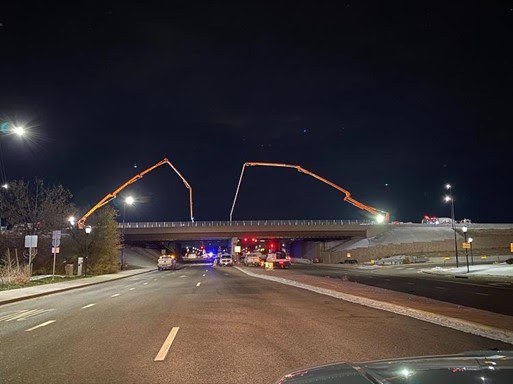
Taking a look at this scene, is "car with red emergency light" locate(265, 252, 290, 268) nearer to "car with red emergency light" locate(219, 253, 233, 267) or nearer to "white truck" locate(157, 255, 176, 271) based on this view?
"white truck" locate(157, 255, 176, 271)

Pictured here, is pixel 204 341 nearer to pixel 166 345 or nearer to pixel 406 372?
pixel 166 345

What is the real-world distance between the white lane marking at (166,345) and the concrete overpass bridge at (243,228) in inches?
3019

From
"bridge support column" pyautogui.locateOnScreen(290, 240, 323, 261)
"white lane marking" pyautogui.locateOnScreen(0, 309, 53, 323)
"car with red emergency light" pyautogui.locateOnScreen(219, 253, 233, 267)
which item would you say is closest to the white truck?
"car with red emergency light" pyautogui.locateOnScreen(219, 253, 233, 267)

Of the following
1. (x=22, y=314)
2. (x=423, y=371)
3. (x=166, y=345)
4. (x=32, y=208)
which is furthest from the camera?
(x=32, y=208)

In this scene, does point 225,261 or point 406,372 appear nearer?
point 406,372

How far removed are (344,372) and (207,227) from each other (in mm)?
84884

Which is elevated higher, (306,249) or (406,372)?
(306,249)

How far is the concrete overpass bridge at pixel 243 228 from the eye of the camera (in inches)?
3423

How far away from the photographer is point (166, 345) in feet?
31.3

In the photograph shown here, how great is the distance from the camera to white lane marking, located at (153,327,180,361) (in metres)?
8.43

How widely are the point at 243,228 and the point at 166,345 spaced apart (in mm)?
79179

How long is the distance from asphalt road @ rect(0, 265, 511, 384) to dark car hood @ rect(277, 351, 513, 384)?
2.97 metres

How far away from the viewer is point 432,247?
80250 mm

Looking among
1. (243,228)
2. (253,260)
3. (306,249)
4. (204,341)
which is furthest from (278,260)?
(306,249)
